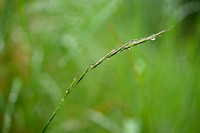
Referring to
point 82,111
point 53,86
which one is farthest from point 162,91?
point 53,86

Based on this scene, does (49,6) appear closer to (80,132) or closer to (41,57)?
(41,57)

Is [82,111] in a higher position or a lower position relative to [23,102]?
higher

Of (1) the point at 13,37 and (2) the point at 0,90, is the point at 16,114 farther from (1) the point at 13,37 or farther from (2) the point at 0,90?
(1) the point at 13,37

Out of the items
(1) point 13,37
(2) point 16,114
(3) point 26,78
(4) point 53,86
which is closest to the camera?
(2) point 16,114

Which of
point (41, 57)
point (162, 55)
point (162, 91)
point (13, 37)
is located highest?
point (162, 55)

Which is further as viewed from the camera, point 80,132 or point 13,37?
point 13,37

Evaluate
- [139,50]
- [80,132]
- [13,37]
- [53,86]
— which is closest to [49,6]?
[13,37]

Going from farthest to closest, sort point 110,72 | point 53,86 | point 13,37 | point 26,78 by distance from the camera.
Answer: point 110,72
point 13,37
point 26,78
point 53,86
